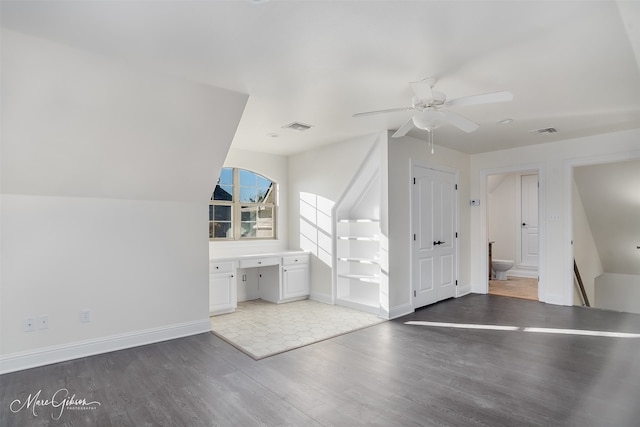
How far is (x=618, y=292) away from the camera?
6699mm

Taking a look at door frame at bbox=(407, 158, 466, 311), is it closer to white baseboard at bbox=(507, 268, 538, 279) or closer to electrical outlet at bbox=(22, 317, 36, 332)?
white baseboard at bbox=(507, 268, 538, 279)

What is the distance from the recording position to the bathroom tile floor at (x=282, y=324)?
3.67 metres

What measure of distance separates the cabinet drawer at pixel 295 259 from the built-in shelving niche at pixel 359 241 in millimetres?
584

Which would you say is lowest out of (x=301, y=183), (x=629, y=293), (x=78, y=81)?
(x=629, y=293)

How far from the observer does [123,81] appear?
281 cm

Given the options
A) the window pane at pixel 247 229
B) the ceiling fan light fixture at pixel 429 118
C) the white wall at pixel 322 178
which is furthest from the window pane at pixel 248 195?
the ceiling fan light fixture at pixel 429 118

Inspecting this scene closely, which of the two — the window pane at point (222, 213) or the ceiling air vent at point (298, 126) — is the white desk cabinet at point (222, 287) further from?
the ceiling air vent at point (298, 126)

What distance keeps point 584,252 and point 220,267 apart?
6.14 metres

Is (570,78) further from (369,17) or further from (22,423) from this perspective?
(22,423)

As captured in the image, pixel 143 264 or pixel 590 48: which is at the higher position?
pixel 590 48

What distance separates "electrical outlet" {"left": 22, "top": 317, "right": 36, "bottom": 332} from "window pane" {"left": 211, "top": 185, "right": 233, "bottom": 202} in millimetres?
2792

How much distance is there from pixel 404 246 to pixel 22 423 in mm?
4121

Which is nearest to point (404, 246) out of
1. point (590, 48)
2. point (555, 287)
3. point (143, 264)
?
point (555, 287)

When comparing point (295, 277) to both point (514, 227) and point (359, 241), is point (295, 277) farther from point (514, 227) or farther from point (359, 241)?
point (514, 227)
